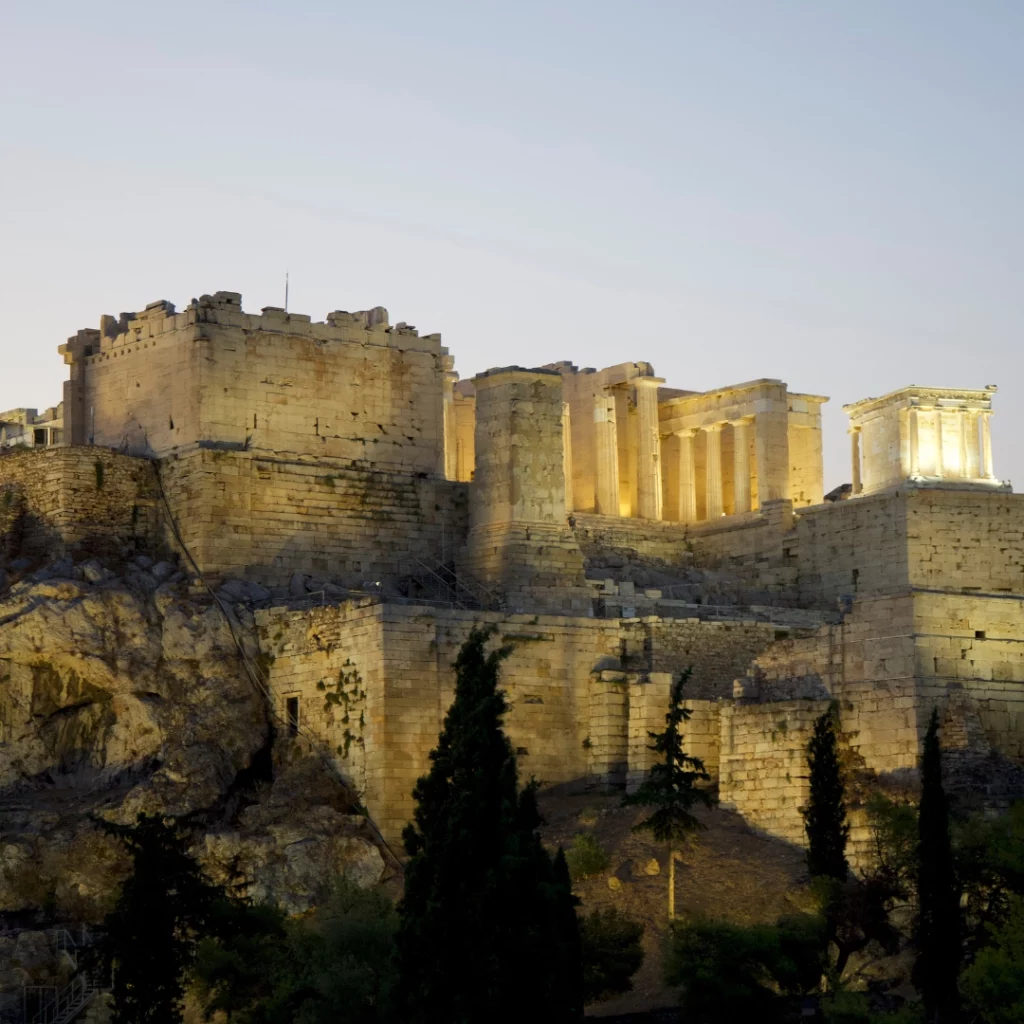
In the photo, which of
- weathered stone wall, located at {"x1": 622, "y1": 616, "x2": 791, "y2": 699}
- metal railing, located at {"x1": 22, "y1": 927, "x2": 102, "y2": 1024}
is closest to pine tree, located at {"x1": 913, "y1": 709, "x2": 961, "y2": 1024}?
weathered stone wall, located at {"x1": 622, "y1": 616, "x2": 791, "y2": 699}

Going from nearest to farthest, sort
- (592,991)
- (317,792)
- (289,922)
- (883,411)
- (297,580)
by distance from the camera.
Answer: (592,991) < (289,922) < (317,792) < (297,580) < (883,411)

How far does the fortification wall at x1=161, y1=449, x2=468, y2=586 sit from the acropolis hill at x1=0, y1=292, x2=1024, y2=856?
2.1 inches

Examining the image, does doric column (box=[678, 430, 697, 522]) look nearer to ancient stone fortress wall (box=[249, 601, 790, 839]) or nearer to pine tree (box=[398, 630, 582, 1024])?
ancient stone fortress wall (box=[249, 601, 790, 839])

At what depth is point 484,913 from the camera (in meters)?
46.6

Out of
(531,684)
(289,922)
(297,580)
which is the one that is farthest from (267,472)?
(289,922)

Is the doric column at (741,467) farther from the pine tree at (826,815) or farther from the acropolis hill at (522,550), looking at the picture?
the pine tree at (826,815)

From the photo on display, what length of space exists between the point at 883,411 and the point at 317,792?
18.4 metres

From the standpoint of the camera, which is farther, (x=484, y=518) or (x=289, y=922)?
(x=484, y=518)

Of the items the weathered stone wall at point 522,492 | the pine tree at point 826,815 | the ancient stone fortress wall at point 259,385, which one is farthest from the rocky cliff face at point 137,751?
the pine tree at point 826,815

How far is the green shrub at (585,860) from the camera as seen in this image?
54156 millimetres

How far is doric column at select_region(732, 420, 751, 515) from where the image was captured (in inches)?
2827

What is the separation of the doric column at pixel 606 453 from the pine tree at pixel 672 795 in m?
15.9

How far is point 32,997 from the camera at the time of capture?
5475 cm

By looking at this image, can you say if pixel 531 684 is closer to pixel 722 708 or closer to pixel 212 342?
pixel 722 708
